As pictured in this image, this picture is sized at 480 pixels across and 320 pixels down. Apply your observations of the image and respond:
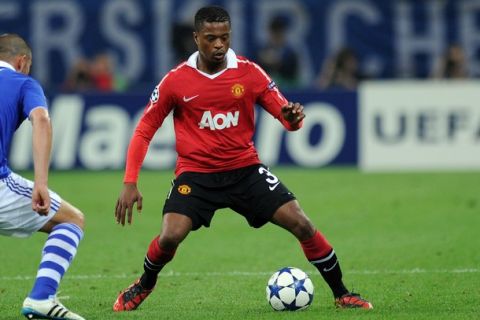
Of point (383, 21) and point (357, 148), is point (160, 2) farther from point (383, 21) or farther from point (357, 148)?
point (357, 148)

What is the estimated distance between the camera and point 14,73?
752 centimetres

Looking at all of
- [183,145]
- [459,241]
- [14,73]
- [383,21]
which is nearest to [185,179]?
[183,145]

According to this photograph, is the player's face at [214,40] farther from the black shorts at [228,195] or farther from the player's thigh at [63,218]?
the player's thigh at [63,218]

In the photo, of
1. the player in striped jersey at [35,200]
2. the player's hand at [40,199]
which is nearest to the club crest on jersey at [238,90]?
the player in striped jersey at [35,200]

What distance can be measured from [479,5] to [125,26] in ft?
22.5

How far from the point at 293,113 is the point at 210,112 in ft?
2.21

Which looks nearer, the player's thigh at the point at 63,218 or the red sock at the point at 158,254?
the player's thigh at the point at 63,218

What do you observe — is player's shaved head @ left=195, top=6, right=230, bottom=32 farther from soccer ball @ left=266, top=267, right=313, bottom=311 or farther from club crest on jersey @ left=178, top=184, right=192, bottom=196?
soccer ball @ left=266, top=267, right=313, bottom=311

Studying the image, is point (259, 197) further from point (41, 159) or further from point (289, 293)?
point (41, 159)

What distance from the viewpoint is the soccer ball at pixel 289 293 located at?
8156mm

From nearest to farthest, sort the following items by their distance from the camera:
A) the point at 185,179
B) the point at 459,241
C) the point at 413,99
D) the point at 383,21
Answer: the point at 185,179 < the point at 459,241 < the point at 413,99 < the point at 383,21

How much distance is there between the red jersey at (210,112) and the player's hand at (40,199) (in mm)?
1236

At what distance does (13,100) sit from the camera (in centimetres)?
739

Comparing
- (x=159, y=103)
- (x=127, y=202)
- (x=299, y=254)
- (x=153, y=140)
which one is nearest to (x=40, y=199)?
(x=127, y=202)
